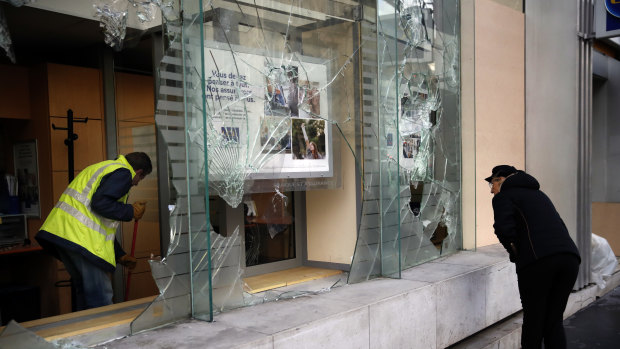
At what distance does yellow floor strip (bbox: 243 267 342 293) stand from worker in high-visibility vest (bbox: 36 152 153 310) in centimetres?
110

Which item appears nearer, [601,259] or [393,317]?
[393,317]

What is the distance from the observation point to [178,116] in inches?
148

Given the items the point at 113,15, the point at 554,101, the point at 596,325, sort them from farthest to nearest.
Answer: the point at 554,101, the point at 596,325, the point at 113,15

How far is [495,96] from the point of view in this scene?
711 cm

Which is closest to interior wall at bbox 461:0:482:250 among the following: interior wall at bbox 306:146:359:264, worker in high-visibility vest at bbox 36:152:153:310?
interior wall at bbox 306:146:359:264

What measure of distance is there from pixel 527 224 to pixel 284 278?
81.6 inches

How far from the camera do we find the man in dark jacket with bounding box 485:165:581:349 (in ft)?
14.2

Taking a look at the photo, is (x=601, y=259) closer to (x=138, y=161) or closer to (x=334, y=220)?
(x=334, y=220)

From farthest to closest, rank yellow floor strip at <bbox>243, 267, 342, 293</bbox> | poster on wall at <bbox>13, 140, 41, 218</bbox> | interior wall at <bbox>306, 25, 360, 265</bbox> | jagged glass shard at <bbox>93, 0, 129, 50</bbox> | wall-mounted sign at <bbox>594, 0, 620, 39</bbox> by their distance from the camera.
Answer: wall-mounted sign at <bbox>594, 0, 620, 39</bbox>
poster on wall at <bbox>13, 140, 41, 218</bbox>
interior wall at <bbox>306, 25, 360, 265</bbox>
yellow floor strip at <bbox>243, 267, 342, 293</bbox>
jagged glass shard at <bbox>93, 0, 129, 50</bbox>

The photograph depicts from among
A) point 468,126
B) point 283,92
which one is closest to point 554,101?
point 468,126

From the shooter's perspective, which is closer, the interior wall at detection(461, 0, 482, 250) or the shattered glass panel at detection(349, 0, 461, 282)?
the shattered glass panel at detection(349, 0, 461, 282)

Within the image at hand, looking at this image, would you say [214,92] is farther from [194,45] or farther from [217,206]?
[217,206]

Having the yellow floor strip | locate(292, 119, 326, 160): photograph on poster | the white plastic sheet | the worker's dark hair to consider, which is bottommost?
the white plastic sheet

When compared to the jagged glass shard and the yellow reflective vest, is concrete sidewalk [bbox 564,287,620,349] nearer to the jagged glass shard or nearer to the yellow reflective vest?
the yellow reflective vest
